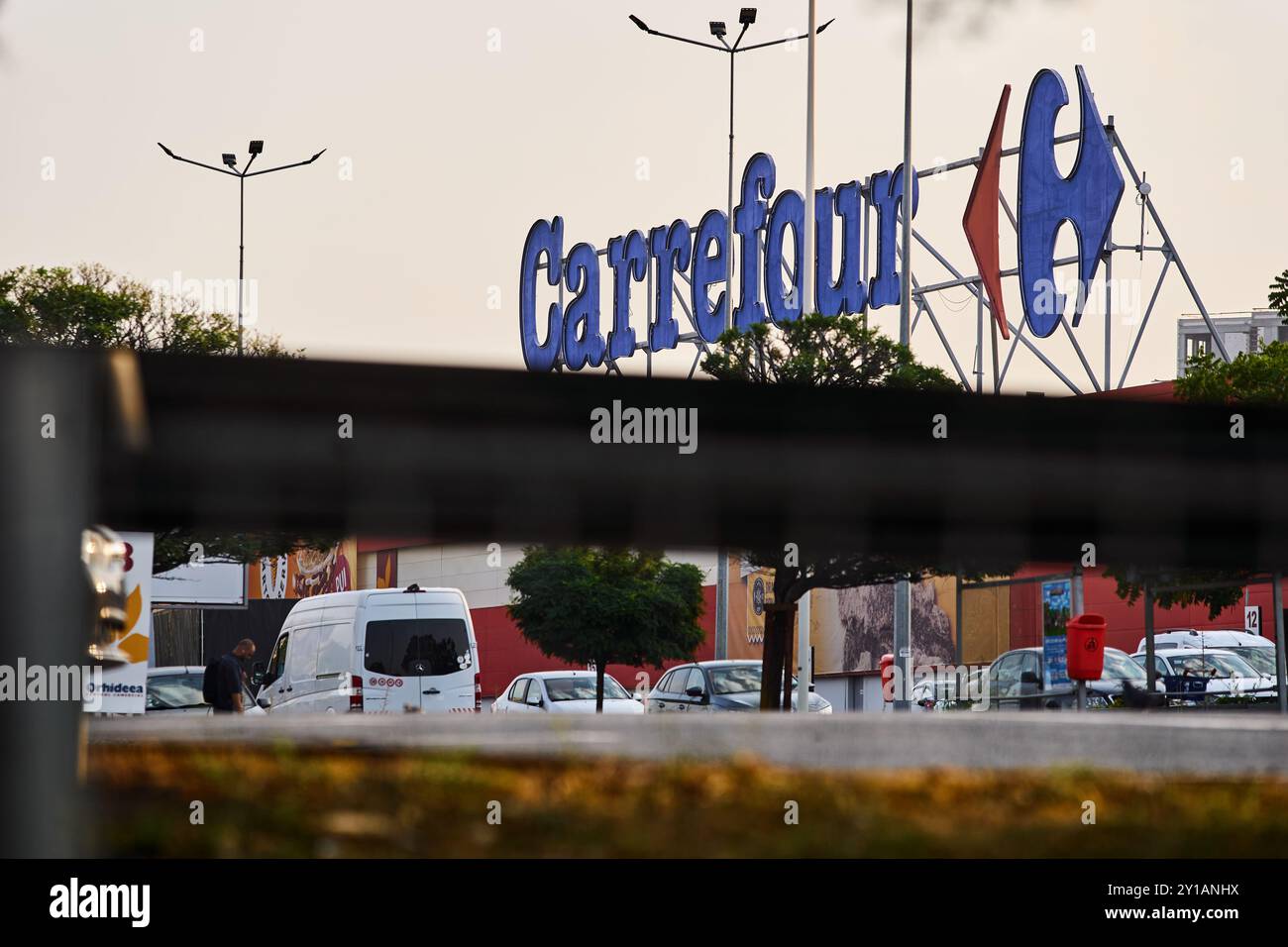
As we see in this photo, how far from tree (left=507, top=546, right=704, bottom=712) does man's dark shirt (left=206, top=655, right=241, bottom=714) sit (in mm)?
16986

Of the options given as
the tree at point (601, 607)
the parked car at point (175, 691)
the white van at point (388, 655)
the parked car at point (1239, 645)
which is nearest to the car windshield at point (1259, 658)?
the parked car at point (1239, 645)

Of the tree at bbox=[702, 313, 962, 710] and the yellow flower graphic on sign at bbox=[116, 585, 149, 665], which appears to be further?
the tree at bbox=[702, 313, 962, 710]

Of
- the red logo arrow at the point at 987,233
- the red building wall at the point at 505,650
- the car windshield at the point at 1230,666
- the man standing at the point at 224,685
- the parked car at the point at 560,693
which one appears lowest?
the red building wall at the point at 505,650

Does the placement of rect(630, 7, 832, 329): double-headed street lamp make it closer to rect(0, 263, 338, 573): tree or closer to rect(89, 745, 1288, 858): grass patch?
rect(0, 263, 338, 573): tree

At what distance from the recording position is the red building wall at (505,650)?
54531 millimetres

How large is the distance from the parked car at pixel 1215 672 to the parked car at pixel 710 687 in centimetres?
602

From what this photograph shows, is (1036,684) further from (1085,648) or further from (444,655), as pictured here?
(444,655)

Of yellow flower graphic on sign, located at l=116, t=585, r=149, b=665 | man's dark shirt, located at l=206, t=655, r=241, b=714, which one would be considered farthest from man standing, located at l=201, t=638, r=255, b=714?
yellow flower graphic on sign, located at l=116, t=585, r=149, b=665

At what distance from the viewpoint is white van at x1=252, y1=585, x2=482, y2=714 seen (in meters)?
21.0

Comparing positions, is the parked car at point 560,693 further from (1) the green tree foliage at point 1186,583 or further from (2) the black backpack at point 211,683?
(2) the black backpack at point 211,683

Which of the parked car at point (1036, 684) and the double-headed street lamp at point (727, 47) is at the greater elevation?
the double-headed street lamp at point (727, 47)
